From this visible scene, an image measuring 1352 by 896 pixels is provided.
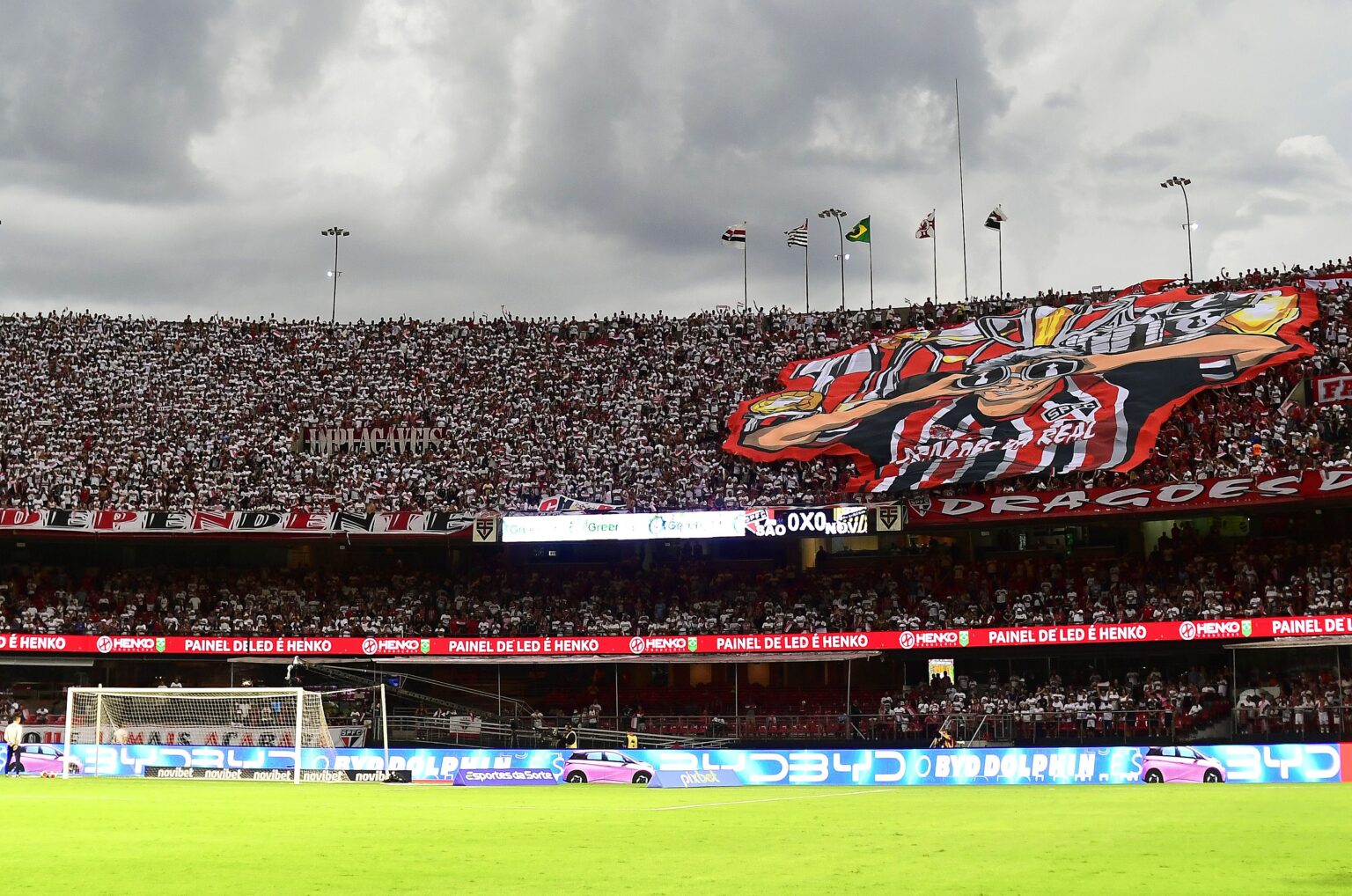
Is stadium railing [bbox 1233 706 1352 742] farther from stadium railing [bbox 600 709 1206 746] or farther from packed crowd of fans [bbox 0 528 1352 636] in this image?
packed crowd of fans [bbox 0 528 1352 636]

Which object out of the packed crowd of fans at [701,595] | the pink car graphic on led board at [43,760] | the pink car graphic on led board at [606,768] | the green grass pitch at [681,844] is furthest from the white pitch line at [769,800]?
the pink car graphic on led board at [43,760]

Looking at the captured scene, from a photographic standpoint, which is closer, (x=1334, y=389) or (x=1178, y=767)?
(x=1178, y=767)

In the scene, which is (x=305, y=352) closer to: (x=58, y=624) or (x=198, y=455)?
(x=198, y=455)

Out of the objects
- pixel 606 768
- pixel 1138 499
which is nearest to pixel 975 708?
pixel 1138 499

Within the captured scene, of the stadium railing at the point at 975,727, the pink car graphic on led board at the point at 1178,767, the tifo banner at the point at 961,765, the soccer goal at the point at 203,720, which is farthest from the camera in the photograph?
the stadium railing at the point at 975,727

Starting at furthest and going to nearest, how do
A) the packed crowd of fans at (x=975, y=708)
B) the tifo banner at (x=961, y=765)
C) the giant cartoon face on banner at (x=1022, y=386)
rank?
the giant cartoon face on banner at (x=1022, y=386) < the packed crowd of fans at (x=975, y=708) < the tifo banner at (x=961, y=765)

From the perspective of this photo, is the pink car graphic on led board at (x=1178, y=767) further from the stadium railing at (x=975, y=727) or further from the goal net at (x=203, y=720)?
the goal net at (x=203, y=720)

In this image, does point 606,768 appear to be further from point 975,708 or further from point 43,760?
point 43,760

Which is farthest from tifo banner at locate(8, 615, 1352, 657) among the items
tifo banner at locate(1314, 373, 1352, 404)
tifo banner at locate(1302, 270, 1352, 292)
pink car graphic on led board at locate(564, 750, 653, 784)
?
tifo banner at locate(1302, 270, 1352, 292)

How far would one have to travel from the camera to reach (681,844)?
57.3 ft

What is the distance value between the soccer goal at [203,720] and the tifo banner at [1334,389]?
37227 mm

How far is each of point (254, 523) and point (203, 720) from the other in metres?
13.1

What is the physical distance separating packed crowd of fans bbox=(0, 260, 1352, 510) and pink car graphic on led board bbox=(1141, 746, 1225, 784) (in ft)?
52.6

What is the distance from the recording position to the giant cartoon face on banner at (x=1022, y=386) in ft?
169
